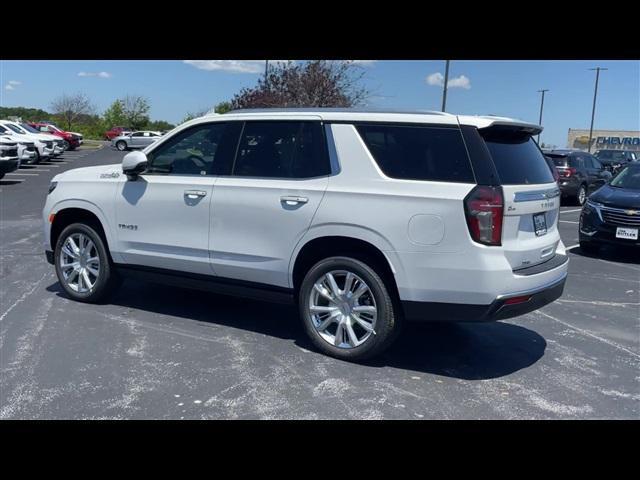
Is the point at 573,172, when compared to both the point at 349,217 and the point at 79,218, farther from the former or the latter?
the point at 79,218

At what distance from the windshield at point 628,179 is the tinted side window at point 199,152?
7.76m

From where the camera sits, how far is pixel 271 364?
180 inches

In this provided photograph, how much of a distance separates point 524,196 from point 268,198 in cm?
196

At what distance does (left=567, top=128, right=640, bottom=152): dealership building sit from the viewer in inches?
2697

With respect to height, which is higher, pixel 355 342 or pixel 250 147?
pixel 250 147

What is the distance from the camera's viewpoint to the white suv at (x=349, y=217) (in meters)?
4.18

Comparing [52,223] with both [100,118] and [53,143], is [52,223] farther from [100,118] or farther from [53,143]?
[100,118]

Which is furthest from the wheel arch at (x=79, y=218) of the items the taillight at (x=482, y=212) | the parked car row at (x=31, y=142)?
the parked car row at (x=31, y=142)

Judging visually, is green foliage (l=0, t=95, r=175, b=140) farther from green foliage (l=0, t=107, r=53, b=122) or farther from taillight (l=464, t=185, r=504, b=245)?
taillight (l=464, t=185, r=504, b=245)

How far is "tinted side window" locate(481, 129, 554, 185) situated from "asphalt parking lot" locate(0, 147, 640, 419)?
1462mm

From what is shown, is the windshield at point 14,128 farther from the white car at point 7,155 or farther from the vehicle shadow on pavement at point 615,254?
the vehicle shadow on pavement at point 615,254
